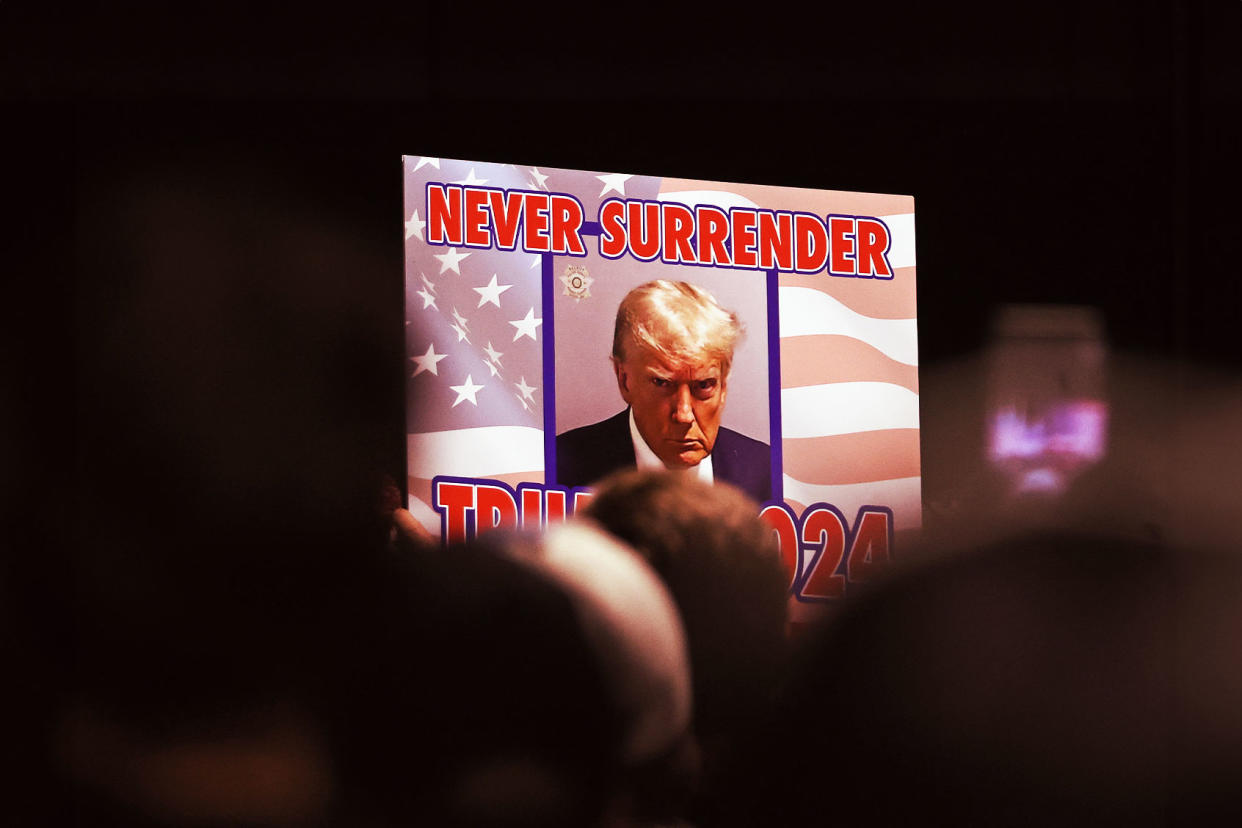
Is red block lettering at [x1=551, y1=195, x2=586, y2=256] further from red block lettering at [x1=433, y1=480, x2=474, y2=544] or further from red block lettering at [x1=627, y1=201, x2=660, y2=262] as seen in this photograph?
red block lettering at [x1=433, y1=480, x2=474, y2=544]

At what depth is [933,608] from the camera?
1473mm

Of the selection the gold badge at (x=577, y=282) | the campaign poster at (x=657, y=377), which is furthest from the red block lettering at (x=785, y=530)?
the gold badge at (x=577, y=282)

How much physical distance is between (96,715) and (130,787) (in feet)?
0.57

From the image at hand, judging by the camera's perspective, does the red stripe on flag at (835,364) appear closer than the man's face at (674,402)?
No

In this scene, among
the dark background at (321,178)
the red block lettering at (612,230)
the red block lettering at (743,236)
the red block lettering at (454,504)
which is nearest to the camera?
the dark background at (321,178)

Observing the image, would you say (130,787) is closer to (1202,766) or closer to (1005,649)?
(1005,649)

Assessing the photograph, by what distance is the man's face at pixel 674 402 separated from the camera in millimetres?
2676

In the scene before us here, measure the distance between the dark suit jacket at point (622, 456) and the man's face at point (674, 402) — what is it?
0.04m

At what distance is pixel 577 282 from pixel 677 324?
244 mm

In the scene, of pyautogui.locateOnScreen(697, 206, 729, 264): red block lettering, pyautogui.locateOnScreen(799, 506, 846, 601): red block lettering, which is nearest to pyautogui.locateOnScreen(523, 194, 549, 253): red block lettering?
pyautogui.locateOnScreen(697, 206, 729, 264): red block lettering

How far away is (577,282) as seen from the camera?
2.67m

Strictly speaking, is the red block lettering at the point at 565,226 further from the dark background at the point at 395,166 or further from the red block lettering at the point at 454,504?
the red block lettering at the point at 454,504

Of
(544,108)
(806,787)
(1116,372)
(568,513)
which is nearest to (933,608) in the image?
(806,787)

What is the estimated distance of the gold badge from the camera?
2.66m
